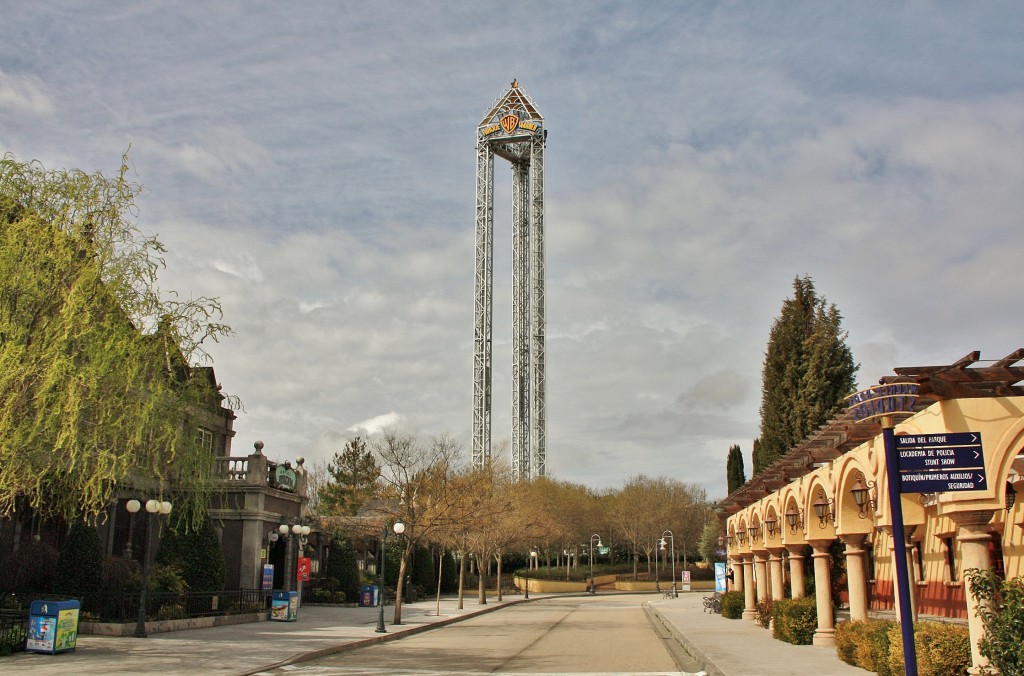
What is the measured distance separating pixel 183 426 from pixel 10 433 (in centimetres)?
476

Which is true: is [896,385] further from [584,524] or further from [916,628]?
[584,524]

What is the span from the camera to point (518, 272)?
8669cm

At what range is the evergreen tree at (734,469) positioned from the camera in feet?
208

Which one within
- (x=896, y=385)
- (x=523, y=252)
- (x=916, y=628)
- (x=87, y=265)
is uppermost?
(x=523, y=252)

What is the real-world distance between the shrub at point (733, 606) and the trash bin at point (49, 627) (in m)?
24.0

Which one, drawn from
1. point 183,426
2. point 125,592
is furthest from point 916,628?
point 125,592

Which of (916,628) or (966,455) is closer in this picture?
(966,455)

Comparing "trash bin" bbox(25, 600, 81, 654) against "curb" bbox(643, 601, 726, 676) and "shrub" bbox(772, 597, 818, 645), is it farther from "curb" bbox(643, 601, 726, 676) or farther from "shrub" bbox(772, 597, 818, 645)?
"shrub" bbox(772, 597, 818, 645)

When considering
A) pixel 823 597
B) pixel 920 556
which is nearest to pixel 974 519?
pixel 823 597

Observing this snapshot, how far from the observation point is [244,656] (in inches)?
698

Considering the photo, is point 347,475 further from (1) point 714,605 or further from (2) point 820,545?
(2) point 820,545

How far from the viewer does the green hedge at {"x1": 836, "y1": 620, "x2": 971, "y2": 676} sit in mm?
12367

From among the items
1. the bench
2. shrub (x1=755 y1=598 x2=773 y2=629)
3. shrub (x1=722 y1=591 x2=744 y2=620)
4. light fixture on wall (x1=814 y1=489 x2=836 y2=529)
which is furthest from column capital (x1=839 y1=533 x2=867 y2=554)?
the bench

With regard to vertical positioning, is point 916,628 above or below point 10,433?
below
